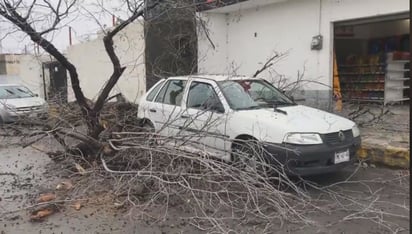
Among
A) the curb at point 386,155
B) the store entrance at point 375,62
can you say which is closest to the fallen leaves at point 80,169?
the curb at point 386,155

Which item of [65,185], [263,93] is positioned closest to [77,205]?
[65,185]

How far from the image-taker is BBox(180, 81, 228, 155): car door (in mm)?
6346

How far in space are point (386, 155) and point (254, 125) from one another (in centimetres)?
→ 267

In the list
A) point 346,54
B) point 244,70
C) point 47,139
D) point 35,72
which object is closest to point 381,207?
point 47,139

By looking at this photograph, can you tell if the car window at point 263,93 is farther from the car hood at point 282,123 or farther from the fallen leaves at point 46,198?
the fallen leaves at point 46,198

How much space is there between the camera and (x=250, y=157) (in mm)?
5949

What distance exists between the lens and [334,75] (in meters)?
10.9

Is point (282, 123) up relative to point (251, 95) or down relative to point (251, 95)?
down

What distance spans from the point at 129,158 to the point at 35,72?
1811 cm

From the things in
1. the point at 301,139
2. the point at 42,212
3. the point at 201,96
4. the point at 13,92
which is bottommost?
the point at 42,212

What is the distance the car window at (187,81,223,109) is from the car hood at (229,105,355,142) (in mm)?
562

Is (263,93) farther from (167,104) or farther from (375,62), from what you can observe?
(375,62)

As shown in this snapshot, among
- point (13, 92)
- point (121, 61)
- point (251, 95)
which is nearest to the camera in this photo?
point (251, 95)

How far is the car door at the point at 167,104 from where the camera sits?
7.41 metres
